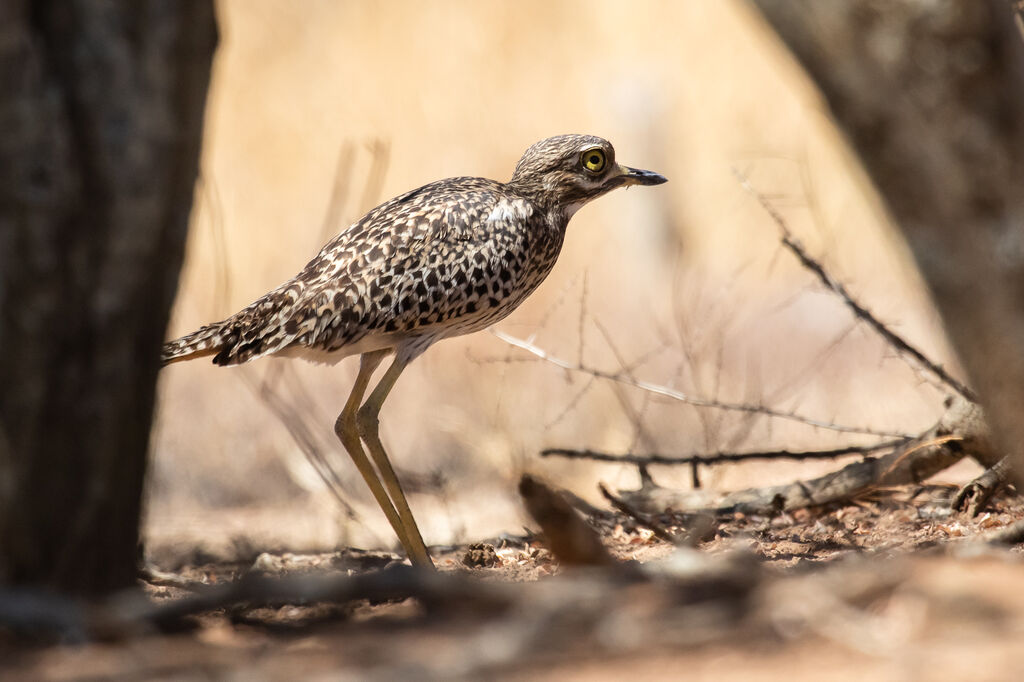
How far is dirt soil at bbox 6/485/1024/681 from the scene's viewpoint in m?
2.50

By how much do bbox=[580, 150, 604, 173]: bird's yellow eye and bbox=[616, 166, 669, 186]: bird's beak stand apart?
14 cm

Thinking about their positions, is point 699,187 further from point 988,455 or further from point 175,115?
point 175,115

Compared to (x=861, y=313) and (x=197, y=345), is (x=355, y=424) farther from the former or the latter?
(x=861, y=313)

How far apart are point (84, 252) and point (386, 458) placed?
105 inches

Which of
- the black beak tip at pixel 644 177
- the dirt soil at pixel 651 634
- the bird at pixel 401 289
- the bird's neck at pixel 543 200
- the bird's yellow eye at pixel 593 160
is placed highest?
the bird's yellow eye at pixel 593 160

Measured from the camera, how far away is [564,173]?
5.84 meters

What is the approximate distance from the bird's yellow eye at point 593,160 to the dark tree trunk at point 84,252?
2.77 meters

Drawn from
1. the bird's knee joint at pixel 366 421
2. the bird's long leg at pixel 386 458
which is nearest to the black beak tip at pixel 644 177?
the bird's long leg at pixel 386 458

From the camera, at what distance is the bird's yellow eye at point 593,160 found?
5848 mm

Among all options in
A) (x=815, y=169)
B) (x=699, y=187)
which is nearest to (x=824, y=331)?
(x=815, y=169)

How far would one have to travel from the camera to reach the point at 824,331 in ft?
37.4

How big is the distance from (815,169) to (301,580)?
14.1 metres

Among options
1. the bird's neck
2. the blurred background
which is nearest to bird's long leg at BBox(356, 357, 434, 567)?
the blurred background

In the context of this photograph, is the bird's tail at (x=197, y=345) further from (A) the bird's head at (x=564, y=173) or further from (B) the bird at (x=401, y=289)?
(A) the bird's head at (x=564, y=173)
